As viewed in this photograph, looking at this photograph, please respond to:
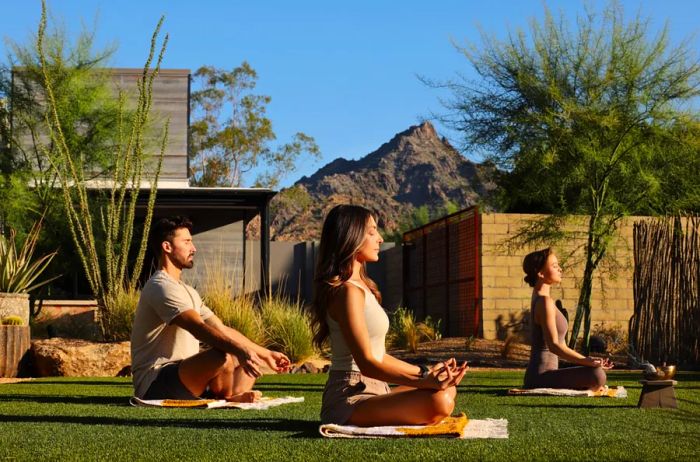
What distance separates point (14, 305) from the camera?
466 inches

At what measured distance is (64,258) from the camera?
17859 millimetres

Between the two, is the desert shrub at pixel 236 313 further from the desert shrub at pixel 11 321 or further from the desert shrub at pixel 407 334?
the desert shrub at pixel 407 334

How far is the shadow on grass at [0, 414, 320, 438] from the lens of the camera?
5.12 metres

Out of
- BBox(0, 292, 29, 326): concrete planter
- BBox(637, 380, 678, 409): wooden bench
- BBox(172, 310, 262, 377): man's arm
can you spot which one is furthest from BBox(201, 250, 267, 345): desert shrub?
BBox(637, 380, 678, 409): wooden bench

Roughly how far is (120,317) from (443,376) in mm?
8449

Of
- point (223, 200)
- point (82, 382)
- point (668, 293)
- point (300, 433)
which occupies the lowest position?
point (82, 382)

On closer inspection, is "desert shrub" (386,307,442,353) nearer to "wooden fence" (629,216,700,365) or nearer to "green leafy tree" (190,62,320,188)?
"wooden fence" (629,216,700,365)

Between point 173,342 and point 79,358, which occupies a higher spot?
point 173,342

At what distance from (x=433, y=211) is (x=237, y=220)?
39.9 meters

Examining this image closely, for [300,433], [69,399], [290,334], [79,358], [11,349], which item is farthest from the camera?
[290,334]

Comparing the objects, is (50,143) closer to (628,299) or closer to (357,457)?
(628,299)

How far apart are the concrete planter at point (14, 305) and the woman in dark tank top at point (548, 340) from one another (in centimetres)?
687

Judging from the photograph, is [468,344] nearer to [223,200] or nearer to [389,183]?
[223,200]

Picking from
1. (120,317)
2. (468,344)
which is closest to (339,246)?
(120,317)
